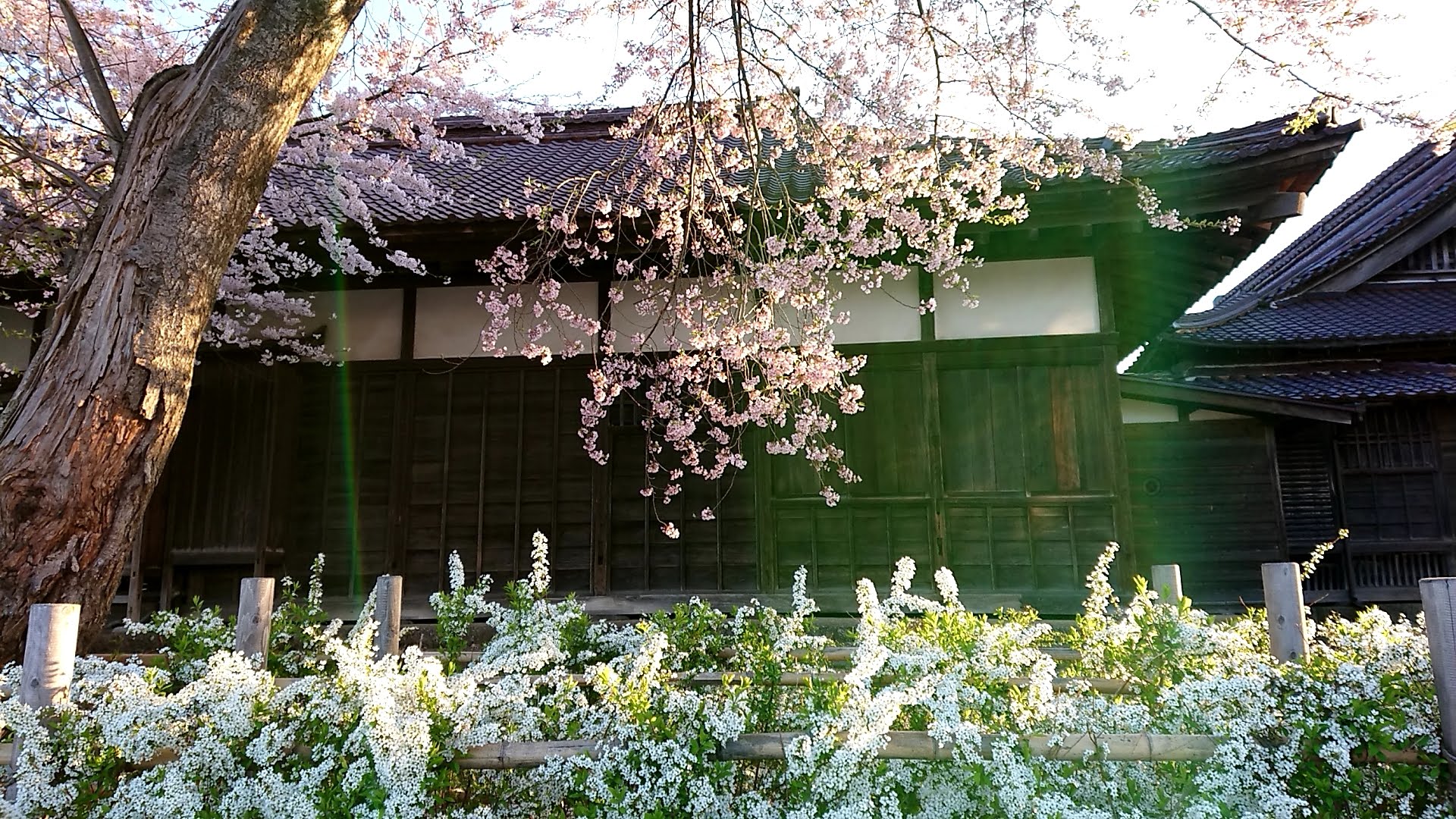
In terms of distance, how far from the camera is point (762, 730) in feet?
9.78

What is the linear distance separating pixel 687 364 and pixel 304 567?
354cm

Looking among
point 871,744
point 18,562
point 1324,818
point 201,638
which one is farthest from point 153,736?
point 1324,818

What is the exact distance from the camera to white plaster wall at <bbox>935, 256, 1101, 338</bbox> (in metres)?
6.30

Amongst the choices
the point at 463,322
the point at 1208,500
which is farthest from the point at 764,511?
the point at 1208,500

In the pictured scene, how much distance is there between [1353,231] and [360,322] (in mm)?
13584

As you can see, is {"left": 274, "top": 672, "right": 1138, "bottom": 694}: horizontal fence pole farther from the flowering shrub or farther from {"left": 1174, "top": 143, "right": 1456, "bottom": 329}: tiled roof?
{"left": 1174, "top": 143, "right": 1456, "bottom": 329}: tiled roof

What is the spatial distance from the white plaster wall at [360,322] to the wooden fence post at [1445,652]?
20.9 feet

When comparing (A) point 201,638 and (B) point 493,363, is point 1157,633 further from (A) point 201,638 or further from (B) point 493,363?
(B) point 493,363

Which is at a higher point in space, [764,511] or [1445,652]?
[764,511]

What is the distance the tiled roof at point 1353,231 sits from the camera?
10.9m

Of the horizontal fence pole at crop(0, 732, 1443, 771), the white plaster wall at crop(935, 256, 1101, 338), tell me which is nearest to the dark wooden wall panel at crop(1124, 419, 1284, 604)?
the white plaster wall at crop(935, 256, 1101, 338)

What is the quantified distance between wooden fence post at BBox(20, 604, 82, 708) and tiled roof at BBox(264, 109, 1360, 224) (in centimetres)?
316

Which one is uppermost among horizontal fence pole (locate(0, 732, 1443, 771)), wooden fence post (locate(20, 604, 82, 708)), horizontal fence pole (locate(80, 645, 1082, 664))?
wooden fence post (locate(20, 604, 82, 708))

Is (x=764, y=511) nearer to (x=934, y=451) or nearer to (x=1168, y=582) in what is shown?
Answer: (x=934, y=451)
